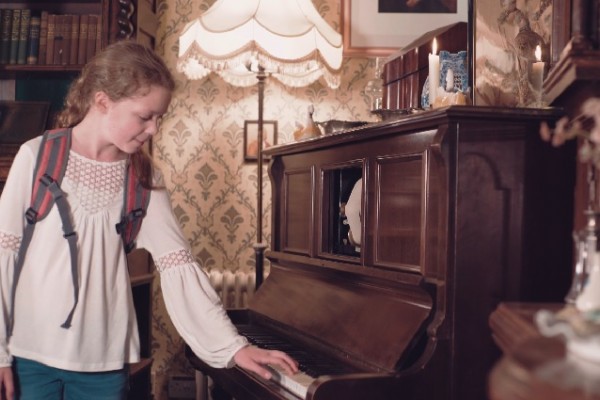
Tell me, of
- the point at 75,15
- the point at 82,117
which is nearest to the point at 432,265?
the point at 82,117

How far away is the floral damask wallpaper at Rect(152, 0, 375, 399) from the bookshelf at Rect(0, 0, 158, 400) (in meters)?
0.23

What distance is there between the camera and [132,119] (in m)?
2.01

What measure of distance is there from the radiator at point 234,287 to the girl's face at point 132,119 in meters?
2.13

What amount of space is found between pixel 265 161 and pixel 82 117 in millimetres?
2099

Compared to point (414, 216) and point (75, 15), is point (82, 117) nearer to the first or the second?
point (414, 216)

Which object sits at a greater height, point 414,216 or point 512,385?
point 414,216

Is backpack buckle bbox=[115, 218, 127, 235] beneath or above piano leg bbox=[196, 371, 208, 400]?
above

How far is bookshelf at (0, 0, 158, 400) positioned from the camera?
370 centimetres

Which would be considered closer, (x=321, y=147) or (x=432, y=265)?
(x=432, y=265)

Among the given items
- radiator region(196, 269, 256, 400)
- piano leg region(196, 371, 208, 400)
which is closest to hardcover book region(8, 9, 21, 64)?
radiator region(196, 269, 256, 400)

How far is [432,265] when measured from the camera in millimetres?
2172

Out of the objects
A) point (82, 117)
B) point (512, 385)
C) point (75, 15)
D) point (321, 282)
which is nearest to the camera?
point (512, 385)

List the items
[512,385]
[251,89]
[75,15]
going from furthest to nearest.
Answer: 1. [251,89]
2. [75,15]
3. [512,385]

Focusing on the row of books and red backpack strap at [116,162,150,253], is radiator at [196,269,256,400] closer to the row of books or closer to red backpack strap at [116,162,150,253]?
the row of books
